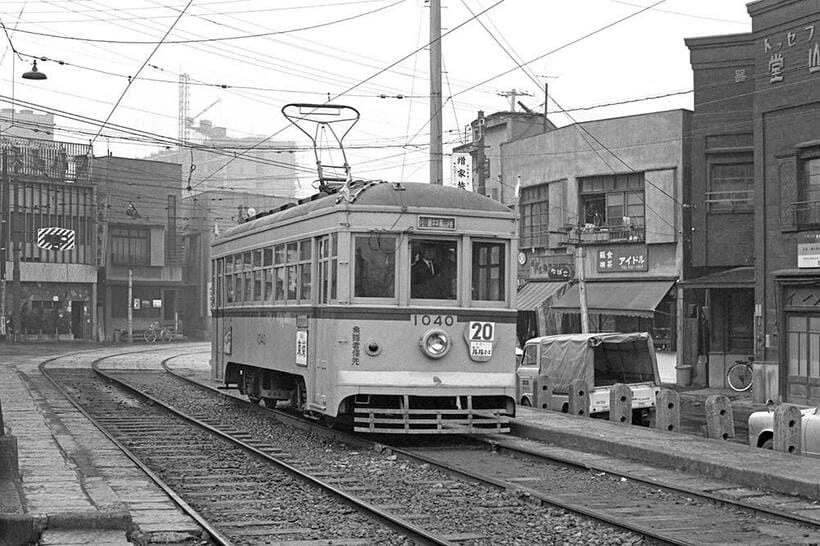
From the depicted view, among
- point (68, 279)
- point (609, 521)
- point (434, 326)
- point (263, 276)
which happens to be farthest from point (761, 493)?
point (68, 279)

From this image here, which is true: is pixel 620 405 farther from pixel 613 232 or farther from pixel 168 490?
pixel 613 232

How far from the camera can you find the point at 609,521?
8648 millimetres

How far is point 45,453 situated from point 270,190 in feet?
346

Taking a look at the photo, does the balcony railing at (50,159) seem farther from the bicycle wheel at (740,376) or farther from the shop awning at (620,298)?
the bicycle wheel at (740,376)

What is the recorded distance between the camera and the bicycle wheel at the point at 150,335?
207ft

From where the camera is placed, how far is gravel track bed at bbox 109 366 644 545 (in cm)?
841

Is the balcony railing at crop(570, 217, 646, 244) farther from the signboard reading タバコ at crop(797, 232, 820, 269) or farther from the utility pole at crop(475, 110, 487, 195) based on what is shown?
the signboard reading タバコ at crop(797, 232, 820, 269)

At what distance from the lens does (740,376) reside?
30234 millimetres

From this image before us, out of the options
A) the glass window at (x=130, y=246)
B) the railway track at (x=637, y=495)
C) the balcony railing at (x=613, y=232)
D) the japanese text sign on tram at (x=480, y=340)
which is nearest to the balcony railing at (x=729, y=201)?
the balcony railing at (x=613, y=232)

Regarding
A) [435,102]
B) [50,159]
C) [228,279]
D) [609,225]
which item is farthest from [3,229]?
[435,102]

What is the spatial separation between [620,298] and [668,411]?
16.9 m

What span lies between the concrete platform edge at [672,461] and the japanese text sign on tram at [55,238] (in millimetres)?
48519

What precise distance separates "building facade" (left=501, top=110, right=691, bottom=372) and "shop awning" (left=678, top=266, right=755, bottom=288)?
4.70 feet

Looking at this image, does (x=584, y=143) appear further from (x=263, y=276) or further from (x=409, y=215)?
(x=409, y=215)
